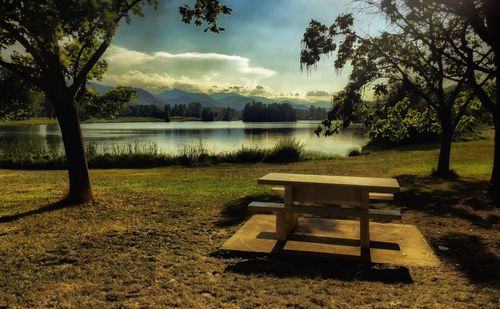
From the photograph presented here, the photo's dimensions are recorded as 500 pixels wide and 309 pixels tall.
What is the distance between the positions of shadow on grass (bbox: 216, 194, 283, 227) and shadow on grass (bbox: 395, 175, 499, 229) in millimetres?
3131

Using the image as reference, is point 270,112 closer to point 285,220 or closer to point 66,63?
point 66,63

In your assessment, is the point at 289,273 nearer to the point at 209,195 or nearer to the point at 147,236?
the point at 147,236

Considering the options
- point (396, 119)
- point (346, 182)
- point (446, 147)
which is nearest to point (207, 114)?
point (396, 119)

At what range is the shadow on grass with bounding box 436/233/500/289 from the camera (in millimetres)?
4578

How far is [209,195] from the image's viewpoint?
9.98m

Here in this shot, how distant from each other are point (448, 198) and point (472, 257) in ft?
15.1

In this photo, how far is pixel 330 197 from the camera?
5637 mm

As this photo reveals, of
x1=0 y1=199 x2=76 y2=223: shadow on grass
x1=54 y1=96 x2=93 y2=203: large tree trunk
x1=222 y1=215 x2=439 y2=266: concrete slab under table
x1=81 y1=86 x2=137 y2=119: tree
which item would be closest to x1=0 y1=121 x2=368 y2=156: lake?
x1=81 y1=86 x2=137 y2=119: tree

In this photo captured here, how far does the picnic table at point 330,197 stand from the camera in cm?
525

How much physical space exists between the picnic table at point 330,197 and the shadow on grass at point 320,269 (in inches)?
25.1

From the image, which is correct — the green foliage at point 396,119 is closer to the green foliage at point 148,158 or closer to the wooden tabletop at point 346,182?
the green foliage at point 148,158

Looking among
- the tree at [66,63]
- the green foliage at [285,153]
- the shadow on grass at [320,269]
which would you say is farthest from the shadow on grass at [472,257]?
the green foliage at [285,153]

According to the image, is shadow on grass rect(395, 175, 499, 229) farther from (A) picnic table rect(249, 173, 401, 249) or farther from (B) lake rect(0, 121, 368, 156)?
(B) lake rect(0, 121, 368, 156)

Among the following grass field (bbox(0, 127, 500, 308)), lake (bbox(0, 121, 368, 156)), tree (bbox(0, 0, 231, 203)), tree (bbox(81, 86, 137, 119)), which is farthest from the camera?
lake (bbox(0, 121, 368, 156))
